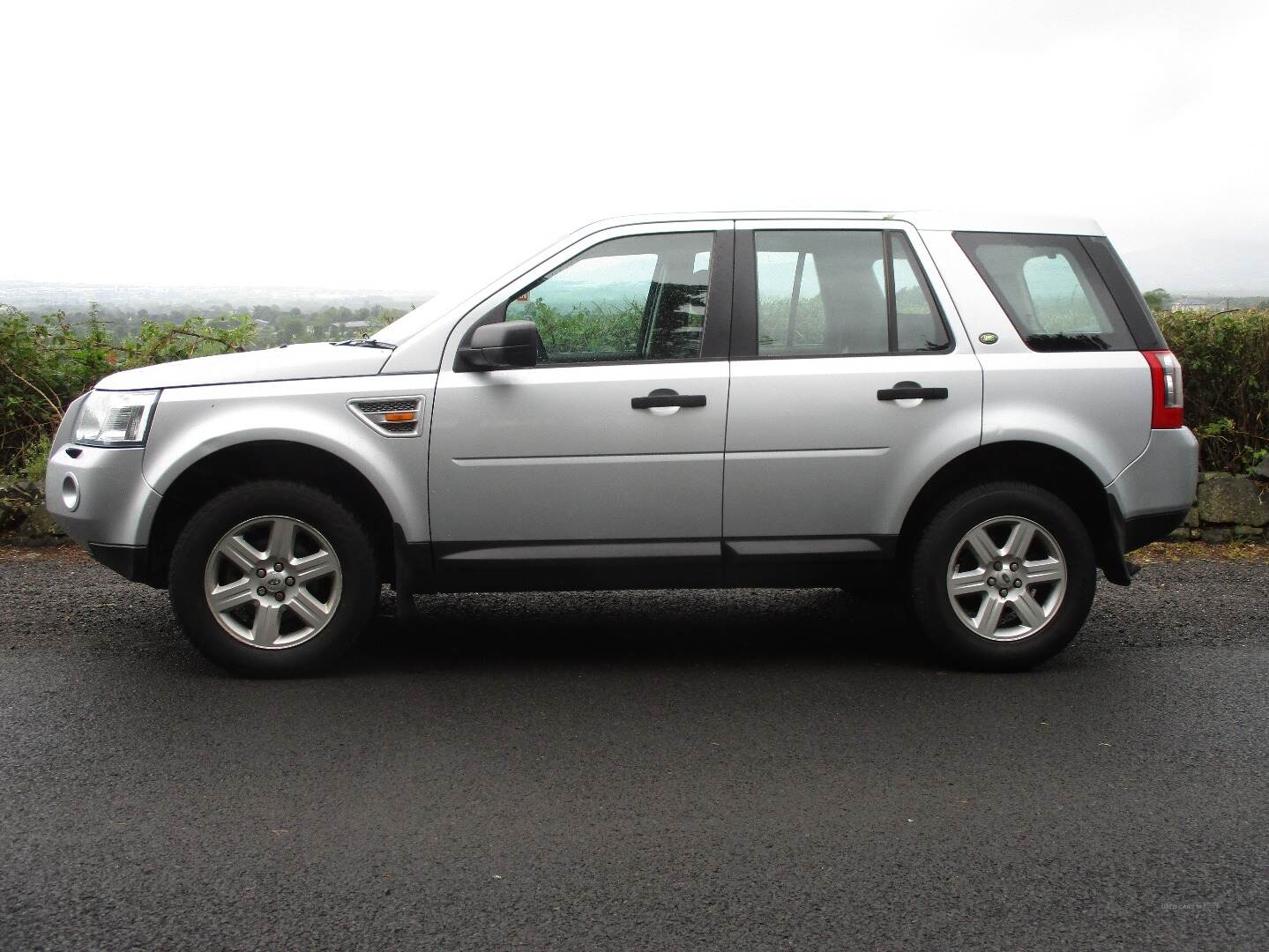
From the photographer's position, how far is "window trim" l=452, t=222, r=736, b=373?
5.36m

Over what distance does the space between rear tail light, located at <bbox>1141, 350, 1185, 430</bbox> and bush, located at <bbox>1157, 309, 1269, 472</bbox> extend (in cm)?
362

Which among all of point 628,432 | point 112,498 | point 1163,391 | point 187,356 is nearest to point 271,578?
point 112,498

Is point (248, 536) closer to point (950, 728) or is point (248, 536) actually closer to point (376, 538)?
point (376, 538)

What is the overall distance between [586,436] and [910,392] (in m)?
1.37

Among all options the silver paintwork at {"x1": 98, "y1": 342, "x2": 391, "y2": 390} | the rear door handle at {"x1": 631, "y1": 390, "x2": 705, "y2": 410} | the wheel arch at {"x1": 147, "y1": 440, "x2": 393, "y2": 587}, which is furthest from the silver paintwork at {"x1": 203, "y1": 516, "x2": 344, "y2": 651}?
the rear door handle at {"x1": 631, "y1": 390, "x2": 705, "y2": 410}

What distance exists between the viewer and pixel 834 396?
17.5 feet

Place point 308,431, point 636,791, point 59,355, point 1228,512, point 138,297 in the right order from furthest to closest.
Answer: point 138,297
point 59,355
point 1228,512
point 308,431
point 636,791

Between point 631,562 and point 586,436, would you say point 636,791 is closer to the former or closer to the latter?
point 631,562

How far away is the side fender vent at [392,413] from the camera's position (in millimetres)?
5250

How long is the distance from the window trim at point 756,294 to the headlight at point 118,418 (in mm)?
2466

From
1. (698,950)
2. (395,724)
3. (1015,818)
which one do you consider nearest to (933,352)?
(1015,818)

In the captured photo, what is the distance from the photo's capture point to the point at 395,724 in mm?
4805

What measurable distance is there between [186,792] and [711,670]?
2.31m

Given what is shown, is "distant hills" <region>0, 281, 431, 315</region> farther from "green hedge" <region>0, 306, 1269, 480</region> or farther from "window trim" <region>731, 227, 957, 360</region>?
"window trim" <region>731, 227, 957, 360</region>
